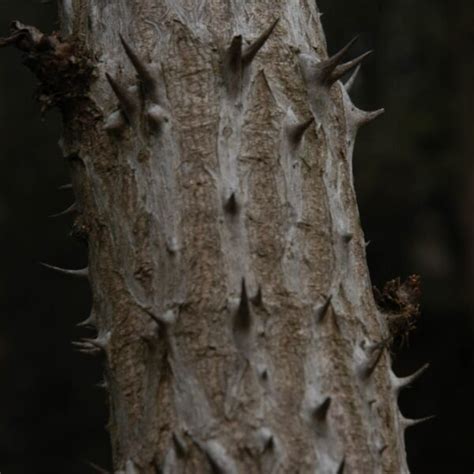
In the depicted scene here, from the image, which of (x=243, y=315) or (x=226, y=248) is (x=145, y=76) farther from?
(x=243, y=315)

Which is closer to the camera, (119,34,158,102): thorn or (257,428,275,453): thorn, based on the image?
(257,428,275,453): thorn

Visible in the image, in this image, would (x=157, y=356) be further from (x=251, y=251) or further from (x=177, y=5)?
(x=177, y=5)

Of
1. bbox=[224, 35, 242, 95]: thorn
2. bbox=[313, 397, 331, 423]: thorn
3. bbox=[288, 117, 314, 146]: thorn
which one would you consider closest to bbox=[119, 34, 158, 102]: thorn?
bbox=[224, 35, 242, 95]: thorn

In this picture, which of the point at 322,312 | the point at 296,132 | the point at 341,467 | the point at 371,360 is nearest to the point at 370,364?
the point at 371,360

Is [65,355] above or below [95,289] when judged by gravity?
below

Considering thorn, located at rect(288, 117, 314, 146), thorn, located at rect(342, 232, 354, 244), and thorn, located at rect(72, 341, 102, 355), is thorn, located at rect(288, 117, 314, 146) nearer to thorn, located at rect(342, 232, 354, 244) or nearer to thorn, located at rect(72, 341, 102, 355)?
thorn, located at rect(342, 232, 354, 244)

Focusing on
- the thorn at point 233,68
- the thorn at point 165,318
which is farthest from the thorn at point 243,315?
the thorn at point 233,68

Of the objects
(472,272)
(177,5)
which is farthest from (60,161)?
(177,5)
